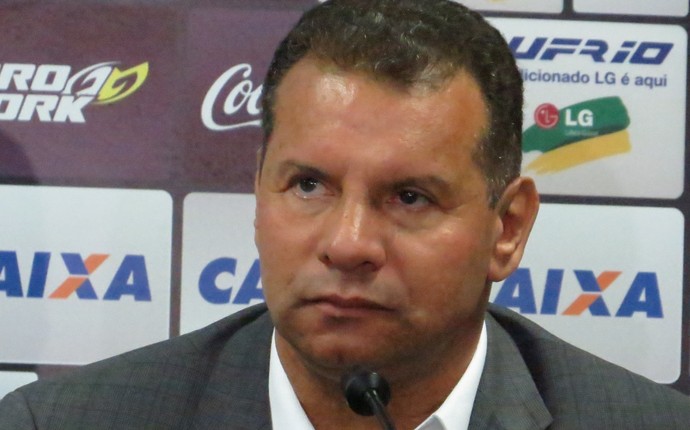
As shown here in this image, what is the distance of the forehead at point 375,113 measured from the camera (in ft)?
4.76

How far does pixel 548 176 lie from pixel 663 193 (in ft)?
Result: 0.81

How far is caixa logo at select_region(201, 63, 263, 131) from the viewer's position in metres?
2.20

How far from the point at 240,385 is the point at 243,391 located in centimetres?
2

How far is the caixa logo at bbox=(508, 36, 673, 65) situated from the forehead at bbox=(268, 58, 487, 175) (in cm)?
73

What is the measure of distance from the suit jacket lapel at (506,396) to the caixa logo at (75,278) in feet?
2.53

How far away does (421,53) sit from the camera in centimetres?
151

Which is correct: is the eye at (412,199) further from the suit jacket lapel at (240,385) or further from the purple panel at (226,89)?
the purple panel at (226,89)

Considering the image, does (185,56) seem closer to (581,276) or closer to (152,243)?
(152,243)

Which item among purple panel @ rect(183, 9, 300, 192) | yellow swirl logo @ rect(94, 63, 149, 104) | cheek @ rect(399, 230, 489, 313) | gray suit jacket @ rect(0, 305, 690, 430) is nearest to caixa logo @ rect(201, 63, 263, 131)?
purple panel @ rect(183, 9, 300, 192)

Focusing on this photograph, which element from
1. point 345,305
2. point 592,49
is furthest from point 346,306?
point 592,49

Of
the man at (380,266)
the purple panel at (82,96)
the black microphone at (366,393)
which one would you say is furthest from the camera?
the purple panel at (82,96)

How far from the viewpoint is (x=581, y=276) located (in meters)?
2.25

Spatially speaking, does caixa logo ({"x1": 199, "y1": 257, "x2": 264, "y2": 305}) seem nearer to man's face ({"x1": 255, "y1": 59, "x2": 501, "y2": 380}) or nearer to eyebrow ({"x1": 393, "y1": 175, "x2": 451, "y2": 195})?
man's face ({"x1": 255, "y1": 59, "x2": 501, "y2": 380})

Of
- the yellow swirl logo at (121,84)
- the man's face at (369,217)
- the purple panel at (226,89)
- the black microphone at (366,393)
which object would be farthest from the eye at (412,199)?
the yellow swirl logo at (121,84)
